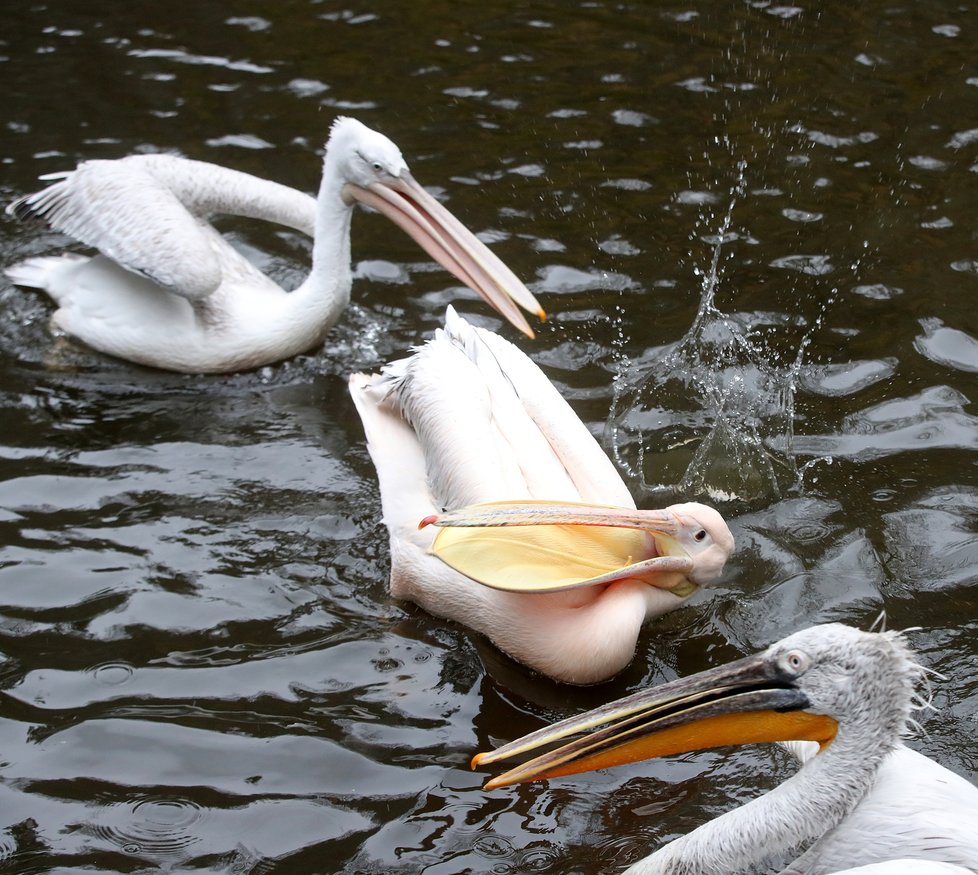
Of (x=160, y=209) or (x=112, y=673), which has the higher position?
(x=160, y=209)

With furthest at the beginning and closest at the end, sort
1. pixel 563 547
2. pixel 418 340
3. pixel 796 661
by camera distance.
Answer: pixel 418 340 → pixel 563 547 → pixel 796 661

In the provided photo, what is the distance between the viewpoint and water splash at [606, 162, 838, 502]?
14.1ft

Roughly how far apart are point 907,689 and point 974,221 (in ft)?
11.8

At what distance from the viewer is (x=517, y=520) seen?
10.3ft

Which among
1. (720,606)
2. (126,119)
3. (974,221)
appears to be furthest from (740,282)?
(126,119)

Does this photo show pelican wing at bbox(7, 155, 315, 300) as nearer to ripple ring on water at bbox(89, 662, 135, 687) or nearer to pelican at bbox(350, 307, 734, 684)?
pelican at bbox(350, 307, 734, 684)

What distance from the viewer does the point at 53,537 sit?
13.3 ft

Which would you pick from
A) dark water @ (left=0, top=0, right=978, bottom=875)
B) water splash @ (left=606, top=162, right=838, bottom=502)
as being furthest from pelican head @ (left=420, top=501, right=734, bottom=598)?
Result: water splash @ (left=606, top=162, right=838, bottom=502)

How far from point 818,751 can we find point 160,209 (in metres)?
3.44

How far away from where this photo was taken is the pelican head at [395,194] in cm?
477

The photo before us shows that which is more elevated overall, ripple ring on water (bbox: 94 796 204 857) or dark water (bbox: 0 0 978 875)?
dark water (bbox: 0 0 978 875)

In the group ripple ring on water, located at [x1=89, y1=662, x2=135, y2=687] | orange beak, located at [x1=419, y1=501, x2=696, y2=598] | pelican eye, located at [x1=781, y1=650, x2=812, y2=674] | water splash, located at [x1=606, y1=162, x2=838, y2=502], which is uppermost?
pelican eye, located at [x1=781, y1=650, x2=812, y2=674]

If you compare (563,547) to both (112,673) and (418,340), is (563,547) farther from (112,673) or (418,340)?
(418,340)

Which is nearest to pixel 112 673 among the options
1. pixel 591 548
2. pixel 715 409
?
pixel 591 548
